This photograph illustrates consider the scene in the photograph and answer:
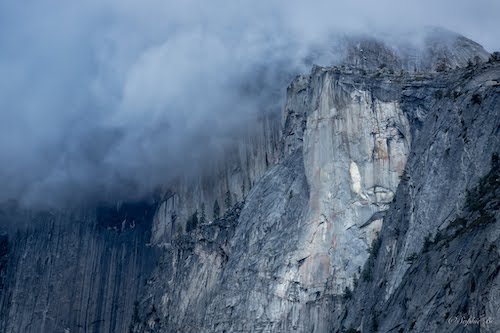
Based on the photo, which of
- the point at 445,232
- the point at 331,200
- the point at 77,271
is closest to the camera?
→ the point at 445,232

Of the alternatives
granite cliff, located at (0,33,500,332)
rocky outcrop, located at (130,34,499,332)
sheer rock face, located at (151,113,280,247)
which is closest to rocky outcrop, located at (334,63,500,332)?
granite cliff, located at (0,33,500,332)

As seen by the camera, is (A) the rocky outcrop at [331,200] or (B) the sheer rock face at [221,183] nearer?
(A) the rocky outcrop at [331,200]

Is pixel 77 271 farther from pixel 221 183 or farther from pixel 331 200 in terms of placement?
pixel 331 200

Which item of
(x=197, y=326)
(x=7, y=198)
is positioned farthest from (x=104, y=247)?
(x=197, y=326)

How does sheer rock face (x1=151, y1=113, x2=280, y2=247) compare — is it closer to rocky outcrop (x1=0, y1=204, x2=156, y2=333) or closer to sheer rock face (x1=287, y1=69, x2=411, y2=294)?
rocky outcrop (x1=0, y1=204, x2=156, y2=333)

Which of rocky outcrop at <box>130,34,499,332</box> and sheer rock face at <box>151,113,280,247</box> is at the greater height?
sheer rock face at <box>151,113,280,247</box>

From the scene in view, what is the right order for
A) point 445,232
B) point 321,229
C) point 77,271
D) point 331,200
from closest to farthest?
point 445,232
point 321,229
point 331,200
point 77,271

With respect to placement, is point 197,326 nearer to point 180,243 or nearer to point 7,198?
point 180,243

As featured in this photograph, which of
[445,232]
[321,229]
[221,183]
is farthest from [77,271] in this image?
[445,232]

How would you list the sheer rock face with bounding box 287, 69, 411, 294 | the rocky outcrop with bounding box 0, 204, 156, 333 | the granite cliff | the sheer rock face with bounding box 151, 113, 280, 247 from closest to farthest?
the granite cliff, the sheer rock face with bounding box 287, 69, 411, 294, the sheer rock face with bounding box 151, 113, 280, 247, the rocky outcrop with bounding box 0, 204, 156, 333

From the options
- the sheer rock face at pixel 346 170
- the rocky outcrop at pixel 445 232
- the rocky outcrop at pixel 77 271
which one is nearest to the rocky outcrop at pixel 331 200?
the sheer rock face at pixel 346 170

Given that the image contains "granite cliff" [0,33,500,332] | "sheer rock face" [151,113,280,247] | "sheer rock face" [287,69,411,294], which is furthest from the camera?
"sheer rock face" [151,113,280,247]

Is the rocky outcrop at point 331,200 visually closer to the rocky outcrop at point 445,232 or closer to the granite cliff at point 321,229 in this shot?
the granite cliff at point 321,229
